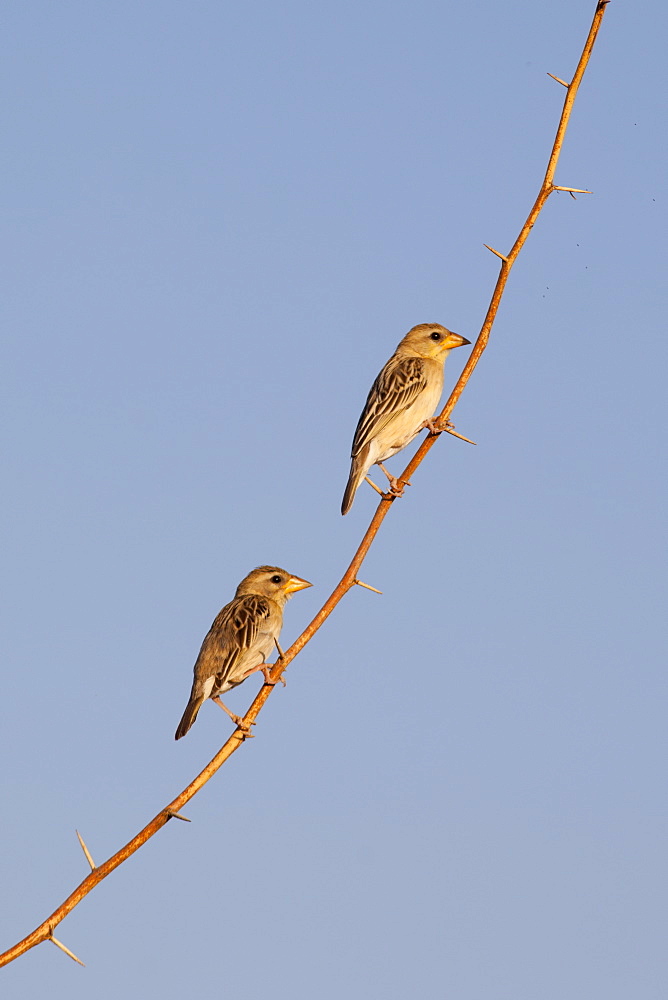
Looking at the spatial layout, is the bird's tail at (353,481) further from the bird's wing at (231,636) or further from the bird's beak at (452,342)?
the bird's beak at (452,342)

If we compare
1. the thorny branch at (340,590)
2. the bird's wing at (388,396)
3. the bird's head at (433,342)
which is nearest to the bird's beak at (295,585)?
the bird's wing at (388,396)

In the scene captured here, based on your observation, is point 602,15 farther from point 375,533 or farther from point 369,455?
point 369,455

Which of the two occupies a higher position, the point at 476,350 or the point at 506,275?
the point at 506,275

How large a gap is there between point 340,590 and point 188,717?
4233 millimetres

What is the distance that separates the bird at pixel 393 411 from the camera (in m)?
10.7

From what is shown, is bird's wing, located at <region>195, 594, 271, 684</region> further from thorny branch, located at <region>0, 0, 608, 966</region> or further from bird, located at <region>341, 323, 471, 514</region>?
thorny branch, located at <region>0, 0, 608, 966</region>

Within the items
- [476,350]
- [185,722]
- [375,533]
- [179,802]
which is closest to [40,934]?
[179,802]

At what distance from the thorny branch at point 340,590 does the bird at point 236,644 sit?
3.51 meters

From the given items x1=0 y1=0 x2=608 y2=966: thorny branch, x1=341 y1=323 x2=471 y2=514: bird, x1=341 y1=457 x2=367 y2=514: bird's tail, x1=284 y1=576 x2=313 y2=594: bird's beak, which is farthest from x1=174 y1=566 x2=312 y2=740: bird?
x1=0 y1=0 x2=608 y2=966: thorny branch

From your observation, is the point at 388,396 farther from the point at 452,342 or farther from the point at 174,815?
the point at 174,815

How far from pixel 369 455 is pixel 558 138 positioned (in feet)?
18.5

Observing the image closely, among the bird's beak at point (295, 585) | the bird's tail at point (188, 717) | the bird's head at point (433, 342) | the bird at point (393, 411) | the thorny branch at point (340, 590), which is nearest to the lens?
the thorny branch at point (340, 590)

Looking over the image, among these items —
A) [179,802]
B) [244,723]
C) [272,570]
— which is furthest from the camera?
[272,570]

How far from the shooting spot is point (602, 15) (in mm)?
5336
